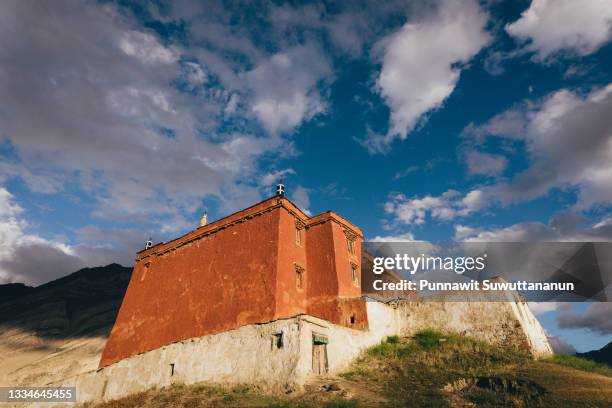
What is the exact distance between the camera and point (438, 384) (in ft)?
53.2

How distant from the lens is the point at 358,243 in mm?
27578

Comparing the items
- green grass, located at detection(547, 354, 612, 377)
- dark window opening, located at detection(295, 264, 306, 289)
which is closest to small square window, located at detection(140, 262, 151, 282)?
dark window opening, located at detection(295, 264, 306, 289)

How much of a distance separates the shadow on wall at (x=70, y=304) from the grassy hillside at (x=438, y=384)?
39.1 metres

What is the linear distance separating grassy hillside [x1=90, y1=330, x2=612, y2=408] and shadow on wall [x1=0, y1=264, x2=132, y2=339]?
3908 centimetres

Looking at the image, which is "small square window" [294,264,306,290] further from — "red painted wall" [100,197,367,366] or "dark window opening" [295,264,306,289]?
"red painted wall" [100,197,367,366]

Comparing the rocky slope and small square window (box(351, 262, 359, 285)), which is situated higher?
small square window (box(351, 262, 359, 285))

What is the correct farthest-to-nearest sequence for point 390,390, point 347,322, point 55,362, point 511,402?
point 55,362 → point 347,322 → point 390,390 → point 511,402

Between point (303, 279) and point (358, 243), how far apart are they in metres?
5.77

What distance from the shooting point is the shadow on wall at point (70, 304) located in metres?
54.5

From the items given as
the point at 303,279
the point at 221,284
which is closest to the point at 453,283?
the point at 303,279

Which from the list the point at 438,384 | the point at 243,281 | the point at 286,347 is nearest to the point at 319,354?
the point at 286,347

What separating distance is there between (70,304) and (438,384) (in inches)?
2613

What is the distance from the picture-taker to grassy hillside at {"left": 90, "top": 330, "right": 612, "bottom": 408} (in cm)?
1390

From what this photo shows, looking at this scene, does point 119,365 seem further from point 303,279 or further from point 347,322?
point 347,322
